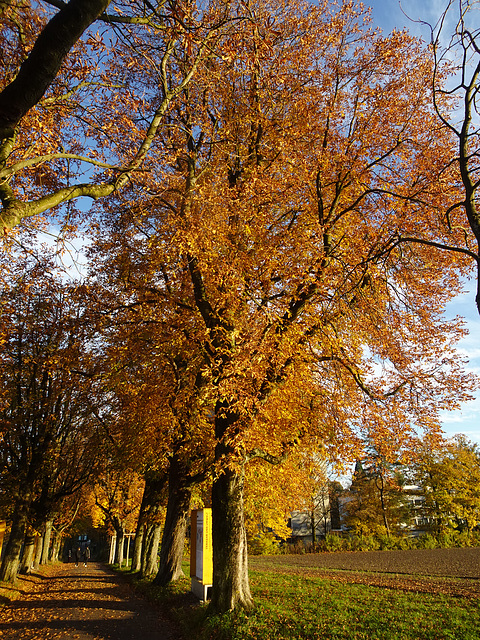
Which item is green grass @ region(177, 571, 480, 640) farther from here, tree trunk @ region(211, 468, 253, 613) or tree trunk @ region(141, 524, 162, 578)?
tree trunk @ region(141, 524, 162, 578)

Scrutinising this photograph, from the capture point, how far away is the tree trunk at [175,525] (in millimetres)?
15125

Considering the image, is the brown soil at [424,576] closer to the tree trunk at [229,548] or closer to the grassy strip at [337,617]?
the grassy strip at [337,617]

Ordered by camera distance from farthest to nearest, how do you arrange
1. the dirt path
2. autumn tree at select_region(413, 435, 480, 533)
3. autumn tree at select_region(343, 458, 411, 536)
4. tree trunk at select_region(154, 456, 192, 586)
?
autumn tree at select_region(343, 458, 411, 536), autumn tree at select_region(413, 435, 480, 533), tree trunk at select_region(154, 456, 192, 586), the dirt path

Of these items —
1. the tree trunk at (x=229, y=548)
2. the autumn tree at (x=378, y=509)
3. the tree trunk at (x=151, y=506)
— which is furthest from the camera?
the autumn tree at (x=378, y=509)

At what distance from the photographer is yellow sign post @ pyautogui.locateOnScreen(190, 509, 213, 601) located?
1150cm

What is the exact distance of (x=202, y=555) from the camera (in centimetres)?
1188

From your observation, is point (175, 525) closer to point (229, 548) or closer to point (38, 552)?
point (229, 548)

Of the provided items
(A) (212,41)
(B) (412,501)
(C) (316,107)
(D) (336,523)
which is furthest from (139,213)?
(D) (336,523)

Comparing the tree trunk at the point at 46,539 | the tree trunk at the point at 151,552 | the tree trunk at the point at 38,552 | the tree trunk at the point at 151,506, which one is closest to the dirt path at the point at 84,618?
the tree trunk at the point at 151,552

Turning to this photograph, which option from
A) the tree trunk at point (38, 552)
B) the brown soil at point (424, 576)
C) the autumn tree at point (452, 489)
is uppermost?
the autumn tree at point (452, 489)

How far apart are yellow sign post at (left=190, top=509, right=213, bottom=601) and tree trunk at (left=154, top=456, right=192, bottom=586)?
1923 millimetres

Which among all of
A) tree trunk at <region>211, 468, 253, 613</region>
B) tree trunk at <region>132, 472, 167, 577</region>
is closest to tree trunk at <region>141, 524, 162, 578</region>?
tree trunk at <region>132, 472, 167, 577</region>

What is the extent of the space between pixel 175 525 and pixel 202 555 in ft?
11.7

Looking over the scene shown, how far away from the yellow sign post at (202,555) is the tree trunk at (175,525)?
1.92m
